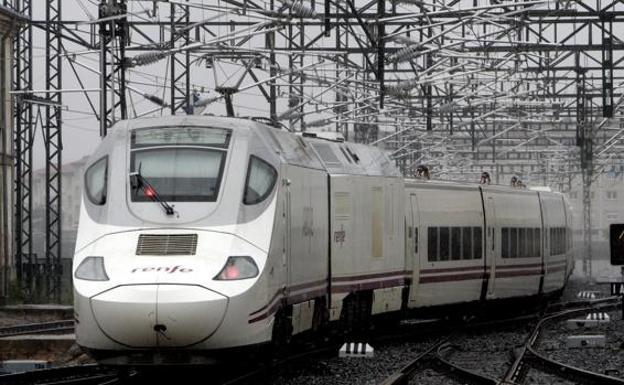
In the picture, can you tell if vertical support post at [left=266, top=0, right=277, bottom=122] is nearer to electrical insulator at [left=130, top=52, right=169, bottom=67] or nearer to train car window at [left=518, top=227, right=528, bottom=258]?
electrical insulator at [left=130, top=52, right=169, bottom=67]

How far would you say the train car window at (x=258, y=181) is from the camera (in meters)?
14.1

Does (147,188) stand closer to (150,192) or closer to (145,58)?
(150,192)

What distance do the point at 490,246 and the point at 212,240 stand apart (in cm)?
1445

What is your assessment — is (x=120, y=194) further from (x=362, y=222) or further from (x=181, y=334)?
(x=362, y=222)

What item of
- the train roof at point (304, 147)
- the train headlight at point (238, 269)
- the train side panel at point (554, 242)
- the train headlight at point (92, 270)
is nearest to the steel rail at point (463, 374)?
the train roof at point (304, 147)

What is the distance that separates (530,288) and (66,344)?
38.2 feet

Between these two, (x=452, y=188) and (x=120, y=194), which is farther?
(x=452, y=188)

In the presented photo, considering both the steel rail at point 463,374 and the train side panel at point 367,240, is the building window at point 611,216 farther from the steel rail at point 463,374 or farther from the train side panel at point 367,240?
the steel rail at point 463,374

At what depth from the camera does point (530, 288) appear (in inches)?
1169

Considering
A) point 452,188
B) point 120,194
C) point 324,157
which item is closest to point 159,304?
point 120,194

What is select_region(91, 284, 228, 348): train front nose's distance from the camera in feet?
41.6

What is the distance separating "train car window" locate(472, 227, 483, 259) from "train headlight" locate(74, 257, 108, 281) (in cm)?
1374

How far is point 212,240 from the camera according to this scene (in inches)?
525

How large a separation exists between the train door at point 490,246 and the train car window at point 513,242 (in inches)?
43.5
